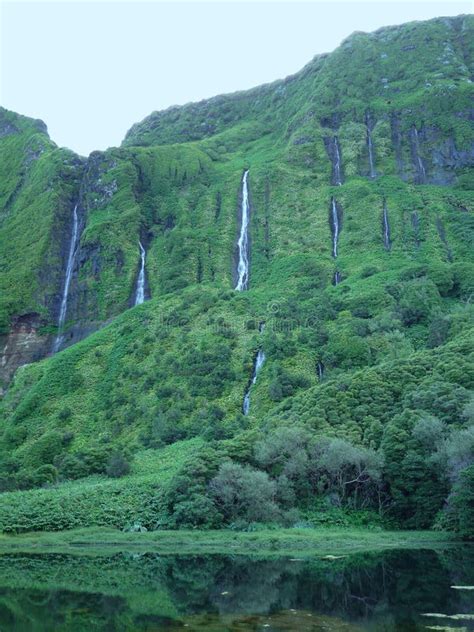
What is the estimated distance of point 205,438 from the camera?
230 feet

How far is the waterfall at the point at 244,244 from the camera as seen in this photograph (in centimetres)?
12088

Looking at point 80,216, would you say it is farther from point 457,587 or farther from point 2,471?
point 457,587

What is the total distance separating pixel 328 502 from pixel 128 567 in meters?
22.8

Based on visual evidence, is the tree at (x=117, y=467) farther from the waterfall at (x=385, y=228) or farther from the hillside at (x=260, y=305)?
the waterfall at (x=385, y=228)

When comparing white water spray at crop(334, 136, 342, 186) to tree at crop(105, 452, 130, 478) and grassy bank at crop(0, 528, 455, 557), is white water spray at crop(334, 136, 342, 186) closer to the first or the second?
tree at crop(105, 452, 130, 478)

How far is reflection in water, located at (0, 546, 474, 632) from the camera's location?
73.6 feet

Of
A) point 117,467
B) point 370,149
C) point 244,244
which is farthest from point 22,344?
point 370,149

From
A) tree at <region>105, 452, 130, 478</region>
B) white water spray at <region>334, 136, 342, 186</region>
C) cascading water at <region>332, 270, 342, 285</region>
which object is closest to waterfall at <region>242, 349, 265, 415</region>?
tree at <region>105, 452, 130, 478</region>

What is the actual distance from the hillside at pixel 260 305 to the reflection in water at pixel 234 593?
14076 mm

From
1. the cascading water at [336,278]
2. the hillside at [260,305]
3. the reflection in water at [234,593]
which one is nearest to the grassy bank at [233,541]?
the hillside at [260,305]

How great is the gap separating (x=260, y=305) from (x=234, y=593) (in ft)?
245

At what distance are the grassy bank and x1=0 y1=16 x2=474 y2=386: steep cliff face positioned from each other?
70.2m

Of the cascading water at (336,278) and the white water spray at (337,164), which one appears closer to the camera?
the cascading water at (336,278)

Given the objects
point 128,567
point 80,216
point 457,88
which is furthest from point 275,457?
point 457,88
